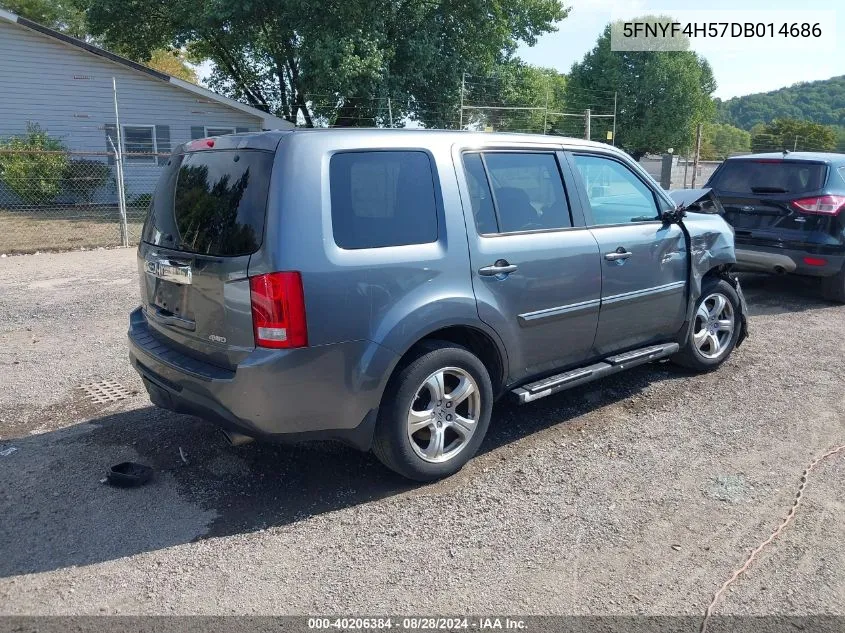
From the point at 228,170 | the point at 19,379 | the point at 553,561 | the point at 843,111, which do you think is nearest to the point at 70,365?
the point at 19,379

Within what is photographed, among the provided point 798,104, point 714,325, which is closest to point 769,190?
point 714,325

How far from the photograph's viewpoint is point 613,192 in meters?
5.10

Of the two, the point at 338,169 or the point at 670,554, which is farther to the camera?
the point at 338,169

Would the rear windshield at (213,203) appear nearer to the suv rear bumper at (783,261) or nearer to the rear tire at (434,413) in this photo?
the rear tire at (434,413)

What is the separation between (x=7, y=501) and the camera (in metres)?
3.81

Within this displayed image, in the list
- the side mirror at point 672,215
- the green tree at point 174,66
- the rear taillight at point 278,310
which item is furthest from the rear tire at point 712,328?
the green tree at point 174,66

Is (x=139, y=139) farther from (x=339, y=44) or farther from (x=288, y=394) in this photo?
(x=288, y=394)

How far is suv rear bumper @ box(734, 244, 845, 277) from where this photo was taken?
319 inches

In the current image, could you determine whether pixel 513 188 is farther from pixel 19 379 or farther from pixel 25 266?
pixel 25 266

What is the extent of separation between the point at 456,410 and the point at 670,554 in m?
1.34

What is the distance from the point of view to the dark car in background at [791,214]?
26.4 ft

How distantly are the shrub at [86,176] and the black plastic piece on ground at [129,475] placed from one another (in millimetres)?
16851

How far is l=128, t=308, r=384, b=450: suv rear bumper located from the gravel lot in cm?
48

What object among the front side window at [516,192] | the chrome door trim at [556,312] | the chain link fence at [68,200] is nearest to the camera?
the front side window at [516,192]
